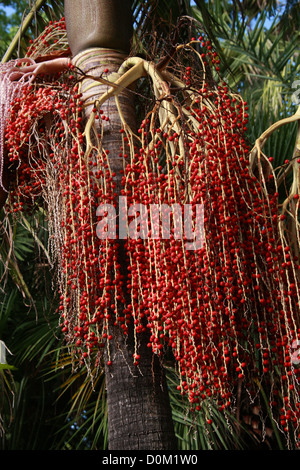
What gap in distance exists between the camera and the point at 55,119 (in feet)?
6.94

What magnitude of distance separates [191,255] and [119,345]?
0.37m

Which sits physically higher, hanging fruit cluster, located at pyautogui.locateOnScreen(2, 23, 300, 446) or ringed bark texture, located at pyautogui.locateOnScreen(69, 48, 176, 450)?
hanging fruit cluster, located at pyautogui.locateOnScreen(2, 23, 300, 446)

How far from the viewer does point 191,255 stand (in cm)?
169

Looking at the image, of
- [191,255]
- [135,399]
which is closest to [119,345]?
[135,399]

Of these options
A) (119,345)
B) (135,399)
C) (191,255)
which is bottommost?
(135,399)

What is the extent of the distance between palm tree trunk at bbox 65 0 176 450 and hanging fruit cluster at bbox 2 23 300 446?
0.06 m

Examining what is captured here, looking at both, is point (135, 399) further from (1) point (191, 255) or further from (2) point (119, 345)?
(1) point (191, 255)

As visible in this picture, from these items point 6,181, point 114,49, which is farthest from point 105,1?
point 6,181

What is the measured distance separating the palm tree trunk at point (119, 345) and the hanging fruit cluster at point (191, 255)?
2.5 inches

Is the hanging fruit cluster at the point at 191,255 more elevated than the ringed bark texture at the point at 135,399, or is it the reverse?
the hanging fruit cluster at the point at 191,255

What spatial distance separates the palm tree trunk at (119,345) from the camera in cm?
169

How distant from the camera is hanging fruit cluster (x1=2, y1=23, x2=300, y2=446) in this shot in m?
1.65

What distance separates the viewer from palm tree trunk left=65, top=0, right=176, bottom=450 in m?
1.69
